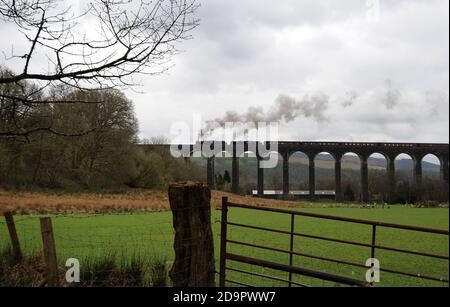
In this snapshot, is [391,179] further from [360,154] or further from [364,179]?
[360,154]

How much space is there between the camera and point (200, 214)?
544 cm

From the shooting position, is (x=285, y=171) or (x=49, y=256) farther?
(x=285, y=171)

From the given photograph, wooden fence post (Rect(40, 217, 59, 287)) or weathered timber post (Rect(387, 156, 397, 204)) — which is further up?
wooden fence post (Rect(40, 217, 59, 287))

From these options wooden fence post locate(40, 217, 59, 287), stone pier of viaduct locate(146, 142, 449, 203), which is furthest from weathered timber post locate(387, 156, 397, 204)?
wooden fence post locate(40, 217, 59, 287)

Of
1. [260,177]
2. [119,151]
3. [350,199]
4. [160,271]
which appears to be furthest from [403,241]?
[350,199]

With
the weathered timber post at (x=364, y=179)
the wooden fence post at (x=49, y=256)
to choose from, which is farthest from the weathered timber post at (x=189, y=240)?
the weathered timber post at (x=364, y=179)

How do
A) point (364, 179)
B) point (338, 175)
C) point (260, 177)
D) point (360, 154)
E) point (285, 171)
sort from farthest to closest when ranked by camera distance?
point (364, 179) < point (360, 154) < point (338, 175) < point (285, 171) < point (260, 177)

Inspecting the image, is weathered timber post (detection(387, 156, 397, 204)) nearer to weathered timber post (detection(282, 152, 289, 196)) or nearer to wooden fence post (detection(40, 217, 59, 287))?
weathered timber post (detection(282, 152, 289, 196))

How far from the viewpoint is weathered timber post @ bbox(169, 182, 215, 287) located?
532 centimetres

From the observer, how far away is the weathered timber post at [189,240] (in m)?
5.32

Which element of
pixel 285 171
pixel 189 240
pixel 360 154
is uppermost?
pixel 360 154

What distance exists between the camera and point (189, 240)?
534cm

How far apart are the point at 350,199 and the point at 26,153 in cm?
5046

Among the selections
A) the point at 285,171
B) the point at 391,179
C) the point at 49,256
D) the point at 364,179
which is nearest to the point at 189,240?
the point at 49,256
